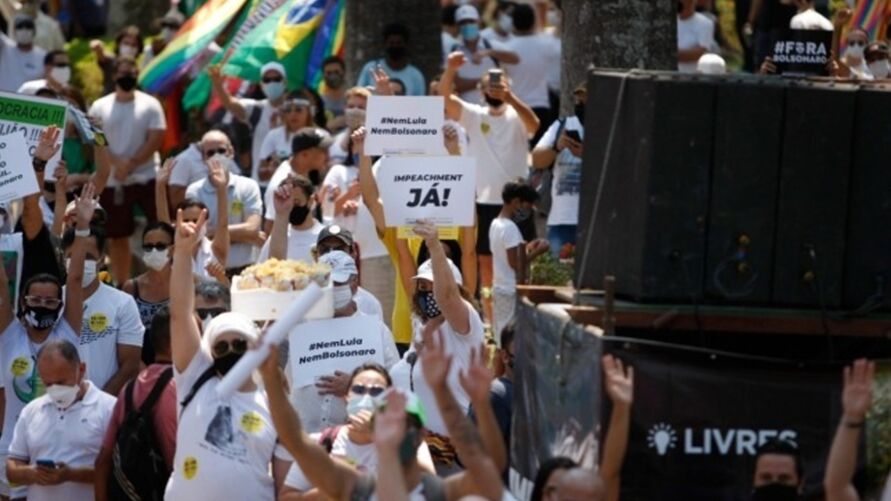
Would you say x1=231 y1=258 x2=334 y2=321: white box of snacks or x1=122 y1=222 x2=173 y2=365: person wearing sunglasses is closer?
x1=231 y1=258 x2=334 y2=321: white box of snacks

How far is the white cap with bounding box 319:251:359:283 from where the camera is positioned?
39.9 ft

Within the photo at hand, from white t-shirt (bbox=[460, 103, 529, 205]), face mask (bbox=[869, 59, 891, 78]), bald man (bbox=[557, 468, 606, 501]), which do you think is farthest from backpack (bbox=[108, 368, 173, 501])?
face mask (bbox=[869, 59, 891, 78])

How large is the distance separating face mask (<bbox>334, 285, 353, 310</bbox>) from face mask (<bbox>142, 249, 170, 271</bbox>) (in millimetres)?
1612

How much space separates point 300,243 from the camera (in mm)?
14188

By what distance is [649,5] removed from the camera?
600 inches

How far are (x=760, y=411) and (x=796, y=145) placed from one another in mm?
997

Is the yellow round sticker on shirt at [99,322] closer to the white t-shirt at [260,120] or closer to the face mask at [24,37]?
the white t-shirt at [260,120]

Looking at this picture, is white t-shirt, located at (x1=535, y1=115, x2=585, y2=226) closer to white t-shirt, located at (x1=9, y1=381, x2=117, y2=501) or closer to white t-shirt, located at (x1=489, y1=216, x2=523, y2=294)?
white t-shirt, located at (x1=489, y1=216, x2=523, y2=294)

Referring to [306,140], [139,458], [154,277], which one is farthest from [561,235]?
[139,458]

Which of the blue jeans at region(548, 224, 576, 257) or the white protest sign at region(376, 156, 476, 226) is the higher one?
the white protest sign at region(376, 156, 476, 226)

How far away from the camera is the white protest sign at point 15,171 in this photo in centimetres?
1346

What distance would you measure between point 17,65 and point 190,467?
502 inches

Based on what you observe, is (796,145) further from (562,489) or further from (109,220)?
(109,220)

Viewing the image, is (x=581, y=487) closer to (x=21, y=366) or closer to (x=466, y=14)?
(x=21, y=366)
